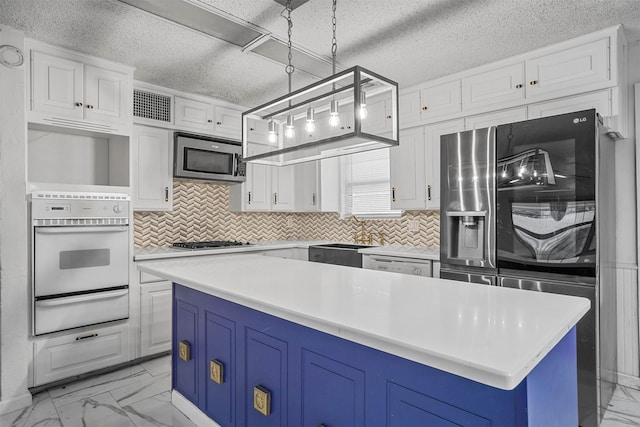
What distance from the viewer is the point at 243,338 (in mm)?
1917

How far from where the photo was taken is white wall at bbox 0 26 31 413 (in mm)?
2586

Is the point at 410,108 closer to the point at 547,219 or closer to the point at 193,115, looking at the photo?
the point at 547,219

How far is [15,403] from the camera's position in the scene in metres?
2.59

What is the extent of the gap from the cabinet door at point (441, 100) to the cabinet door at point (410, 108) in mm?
46

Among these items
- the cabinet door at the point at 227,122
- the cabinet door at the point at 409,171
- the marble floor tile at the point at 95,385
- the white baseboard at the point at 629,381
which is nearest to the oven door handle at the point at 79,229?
the marble floor tile at the point at 95,385

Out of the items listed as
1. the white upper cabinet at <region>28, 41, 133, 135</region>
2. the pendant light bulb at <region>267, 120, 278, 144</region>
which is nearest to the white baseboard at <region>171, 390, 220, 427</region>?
the pendant light bulb at <region>267, 120, 278, 144</region>

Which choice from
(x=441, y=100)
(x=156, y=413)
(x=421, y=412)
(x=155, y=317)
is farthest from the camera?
(x=441, y=100)

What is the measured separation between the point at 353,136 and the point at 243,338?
1150 mm

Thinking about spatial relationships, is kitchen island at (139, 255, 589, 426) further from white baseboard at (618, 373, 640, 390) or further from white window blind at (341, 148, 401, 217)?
white window blind at (341, 148, 401, 217)

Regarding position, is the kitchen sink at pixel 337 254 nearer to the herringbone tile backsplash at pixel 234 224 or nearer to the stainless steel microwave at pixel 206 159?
the herringbone tile backsplash at pixel 234 224

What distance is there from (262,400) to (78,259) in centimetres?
208

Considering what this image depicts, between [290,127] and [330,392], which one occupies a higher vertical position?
[290,127]

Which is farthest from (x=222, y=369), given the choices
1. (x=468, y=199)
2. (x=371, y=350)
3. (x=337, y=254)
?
(x=337, y=254)

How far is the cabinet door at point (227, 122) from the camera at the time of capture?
14.0ft
